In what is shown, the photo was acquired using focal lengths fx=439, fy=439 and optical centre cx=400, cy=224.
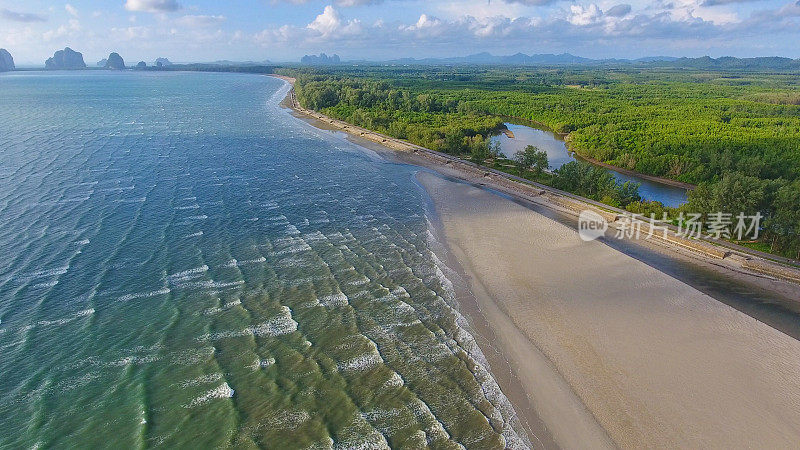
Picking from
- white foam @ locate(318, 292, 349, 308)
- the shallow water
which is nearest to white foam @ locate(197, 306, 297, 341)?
white foam @ locate(318, 292, 349, 308)

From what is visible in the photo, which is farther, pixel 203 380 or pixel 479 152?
pixel 479 152

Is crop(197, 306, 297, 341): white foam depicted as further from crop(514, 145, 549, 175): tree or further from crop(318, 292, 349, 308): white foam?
crop(514, 145, 549, 175): tree

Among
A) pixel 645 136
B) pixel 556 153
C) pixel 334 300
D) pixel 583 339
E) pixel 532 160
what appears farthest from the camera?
pixel 556 153

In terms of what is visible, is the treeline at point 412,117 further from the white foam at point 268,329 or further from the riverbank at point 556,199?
the white foam at point 268,329

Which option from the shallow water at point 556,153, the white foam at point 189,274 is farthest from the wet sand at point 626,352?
the shallow water at point 556,153

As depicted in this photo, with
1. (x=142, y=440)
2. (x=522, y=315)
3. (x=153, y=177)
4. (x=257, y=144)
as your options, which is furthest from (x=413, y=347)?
(x=257, y=144)

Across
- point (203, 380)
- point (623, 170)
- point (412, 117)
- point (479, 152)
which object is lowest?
point (203, 380)

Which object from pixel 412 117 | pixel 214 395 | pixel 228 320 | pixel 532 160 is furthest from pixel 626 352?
pixel 412 117

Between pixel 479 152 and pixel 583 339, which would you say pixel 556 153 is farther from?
pixel 583 339
